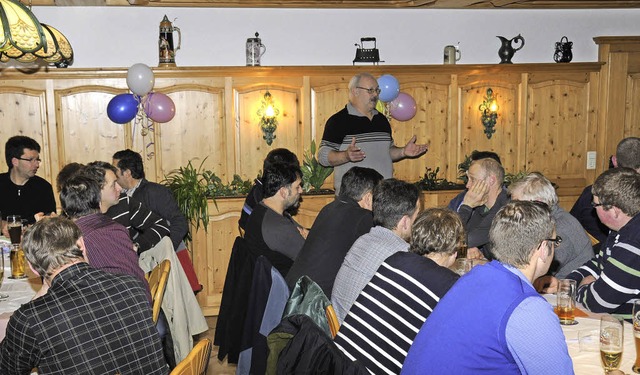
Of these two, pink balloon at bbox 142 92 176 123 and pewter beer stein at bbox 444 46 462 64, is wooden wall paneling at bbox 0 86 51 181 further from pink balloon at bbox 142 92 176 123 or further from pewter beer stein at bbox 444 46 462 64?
pewter beer stein at bbox 444 46 462 64

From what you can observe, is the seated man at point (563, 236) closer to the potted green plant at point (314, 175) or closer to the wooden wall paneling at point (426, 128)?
the potted green plant at point (314, 175)

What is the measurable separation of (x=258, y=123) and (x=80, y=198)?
4.32 meters

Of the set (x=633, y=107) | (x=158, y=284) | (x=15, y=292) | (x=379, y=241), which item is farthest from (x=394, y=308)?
(x=633, y=107)

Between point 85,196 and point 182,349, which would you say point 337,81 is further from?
point 85,196

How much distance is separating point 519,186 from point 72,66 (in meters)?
5.32

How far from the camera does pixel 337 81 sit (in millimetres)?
7852

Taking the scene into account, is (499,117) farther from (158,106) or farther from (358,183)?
(358,183)

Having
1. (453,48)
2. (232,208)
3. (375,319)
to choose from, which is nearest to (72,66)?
(232,208)

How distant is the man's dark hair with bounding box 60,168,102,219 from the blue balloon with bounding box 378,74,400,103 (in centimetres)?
440

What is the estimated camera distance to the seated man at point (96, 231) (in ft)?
11.3

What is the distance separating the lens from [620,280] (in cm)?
314

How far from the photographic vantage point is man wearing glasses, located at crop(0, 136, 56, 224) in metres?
5.61

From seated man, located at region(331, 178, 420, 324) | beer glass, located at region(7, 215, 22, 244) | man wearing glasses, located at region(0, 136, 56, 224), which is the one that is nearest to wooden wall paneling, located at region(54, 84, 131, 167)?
man wearing glasses, located at region(0, 136, 56, 224)

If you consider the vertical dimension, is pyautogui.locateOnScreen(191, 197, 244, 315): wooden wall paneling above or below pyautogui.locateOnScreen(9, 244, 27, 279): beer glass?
below
